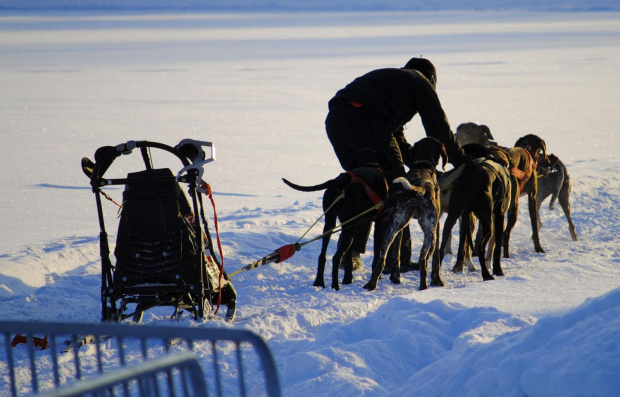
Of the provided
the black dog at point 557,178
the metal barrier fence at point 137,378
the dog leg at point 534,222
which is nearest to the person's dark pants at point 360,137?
the dog leg at point 534,222

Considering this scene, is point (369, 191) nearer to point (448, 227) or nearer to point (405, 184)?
point (405, 184)

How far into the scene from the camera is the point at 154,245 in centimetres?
431

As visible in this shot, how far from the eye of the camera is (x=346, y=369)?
3.57 meters

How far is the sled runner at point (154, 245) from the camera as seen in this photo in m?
4.27

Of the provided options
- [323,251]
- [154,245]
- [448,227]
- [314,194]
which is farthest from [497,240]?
[314,194]

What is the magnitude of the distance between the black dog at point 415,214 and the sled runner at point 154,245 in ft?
5.27

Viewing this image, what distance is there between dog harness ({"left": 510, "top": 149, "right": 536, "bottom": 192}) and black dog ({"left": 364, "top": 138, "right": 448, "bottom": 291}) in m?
0.98

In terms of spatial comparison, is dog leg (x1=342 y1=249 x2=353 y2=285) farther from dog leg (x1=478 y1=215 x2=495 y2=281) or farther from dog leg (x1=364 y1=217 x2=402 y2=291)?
dog leg (x1=478 y1=215 x2=495 y2=281)

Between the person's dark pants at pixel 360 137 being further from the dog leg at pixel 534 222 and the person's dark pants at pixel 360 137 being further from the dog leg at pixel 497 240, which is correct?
the dog leg at pixel 534 222

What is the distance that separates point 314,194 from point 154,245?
5.22 meters

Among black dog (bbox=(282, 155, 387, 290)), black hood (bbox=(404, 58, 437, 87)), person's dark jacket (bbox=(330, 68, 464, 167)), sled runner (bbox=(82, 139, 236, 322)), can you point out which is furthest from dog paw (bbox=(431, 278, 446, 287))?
sled runner (bbox=(82, 139, 236, 322))

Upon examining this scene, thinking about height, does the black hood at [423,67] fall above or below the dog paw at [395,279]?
above

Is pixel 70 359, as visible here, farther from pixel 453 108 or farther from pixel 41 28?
pixel 41 28

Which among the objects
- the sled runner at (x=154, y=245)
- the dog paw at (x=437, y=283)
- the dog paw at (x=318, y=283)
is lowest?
the dog paw at (x=437, y=283)
